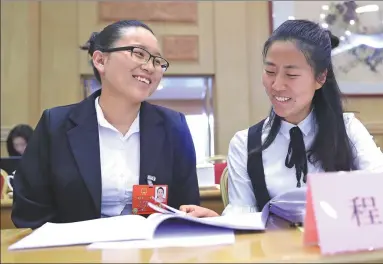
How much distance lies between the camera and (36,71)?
3.47 meters

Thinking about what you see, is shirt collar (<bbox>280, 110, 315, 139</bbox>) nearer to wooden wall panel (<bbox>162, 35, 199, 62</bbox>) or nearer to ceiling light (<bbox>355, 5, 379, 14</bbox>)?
wooden wall panel (<bbox>162, 35, 199, 62</bbox>)

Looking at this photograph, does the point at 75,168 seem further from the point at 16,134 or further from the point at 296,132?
the point at 16,134

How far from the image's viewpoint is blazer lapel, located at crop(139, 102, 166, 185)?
113cm

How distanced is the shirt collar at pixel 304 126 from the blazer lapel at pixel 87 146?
0.49 meters

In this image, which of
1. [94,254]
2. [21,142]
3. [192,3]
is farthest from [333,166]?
[192,3]

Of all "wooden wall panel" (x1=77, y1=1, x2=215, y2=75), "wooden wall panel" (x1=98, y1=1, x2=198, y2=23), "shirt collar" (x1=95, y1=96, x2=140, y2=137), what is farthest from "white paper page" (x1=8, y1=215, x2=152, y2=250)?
"wooden wall panel" (x1=98, y1=1, x2=198, y2=23)

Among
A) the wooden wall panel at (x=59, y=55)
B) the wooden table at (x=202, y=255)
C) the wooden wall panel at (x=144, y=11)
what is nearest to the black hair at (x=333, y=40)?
the wooden table at (x=202, y=255)

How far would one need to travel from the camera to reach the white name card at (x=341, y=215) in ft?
1.67

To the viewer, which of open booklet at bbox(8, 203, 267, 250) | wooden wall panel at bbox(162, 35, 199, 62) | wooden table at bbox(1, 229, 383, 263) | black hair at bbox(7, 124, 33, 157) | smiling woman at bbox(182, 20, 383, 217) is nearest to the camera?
wooden table at bbox(1, 229, 383, 263)

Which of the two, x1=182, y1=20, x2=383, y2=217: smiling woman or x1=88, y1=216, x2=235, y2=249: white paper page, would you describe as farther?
x1=182, y1=20, x2=383, y2=217: smiling woman

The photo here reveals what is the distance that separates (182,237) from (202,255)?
11cm

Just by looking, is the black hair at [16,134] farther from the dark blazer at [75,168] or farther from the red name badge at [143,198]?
the red name badge at [143,198]

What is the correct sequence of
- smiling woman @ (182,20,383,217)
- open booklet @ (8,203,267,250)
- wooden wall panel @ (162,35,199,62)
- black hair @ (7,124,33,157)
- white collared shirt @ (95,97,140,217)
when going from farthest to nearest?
wooden wall panel @ (162,35,199,62) → black hair @ (7,124,33,157) → white collared shirt @ (95,97,140,217) → smiling woman @ (182,20,383,217) → open booklet @ (8,203,267,250)

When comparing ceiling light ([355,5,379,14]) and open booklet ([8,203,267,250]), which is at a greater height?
ceiling light ([355,5,379,14])
